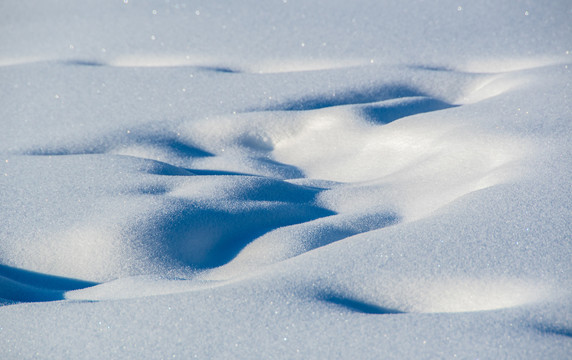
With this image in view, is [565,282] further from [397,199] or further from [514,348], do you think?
[397,199]

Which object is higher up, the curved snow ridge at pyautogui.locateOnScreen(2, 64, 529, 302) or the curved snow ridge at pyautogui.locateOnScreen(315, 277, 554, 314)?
the curved snow ridge at pyautogui.locateOnScreen(315, 277, 554, 314)

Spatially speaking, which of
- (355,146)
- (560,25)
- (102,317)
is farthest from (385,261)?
(560,25)

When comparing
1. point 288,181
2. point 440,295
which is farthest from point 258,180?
point 440,295

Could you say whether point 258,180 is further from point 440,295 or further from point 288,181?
point 440,295

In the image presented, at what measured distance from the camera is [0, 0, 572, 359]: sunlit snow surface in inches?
31.7

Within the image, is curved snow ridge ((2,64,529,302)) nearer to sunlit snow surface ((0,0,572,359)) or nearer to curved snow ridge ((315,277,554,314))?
sunlit snow surface ((0,0,572,359))

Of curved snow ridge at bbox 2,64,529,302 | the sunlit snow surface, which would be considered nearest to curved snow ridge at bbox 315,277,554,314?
the sunlit snow surface

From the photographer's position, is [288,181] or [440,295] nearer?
[440,295]

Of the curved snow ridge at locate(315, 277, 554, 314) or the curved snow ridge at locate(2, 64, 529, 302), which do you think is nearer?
the curved snow ridge at locate(315, 277, 554, 314)

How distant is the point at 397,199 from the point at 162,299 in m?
0.50

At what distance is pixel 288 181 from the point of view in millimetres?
1282

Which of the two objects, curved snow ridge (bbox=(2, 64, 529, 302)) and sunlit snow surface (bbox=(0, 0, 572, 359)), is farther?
curved snow ridge (bbox=(2, 64, 529, 302))

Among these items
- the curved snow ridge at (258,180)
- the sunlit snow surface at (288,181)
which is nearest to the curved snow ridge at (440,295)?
the sunlit snow surface at (288,181)

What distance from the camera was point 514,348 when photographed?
0.71 m
